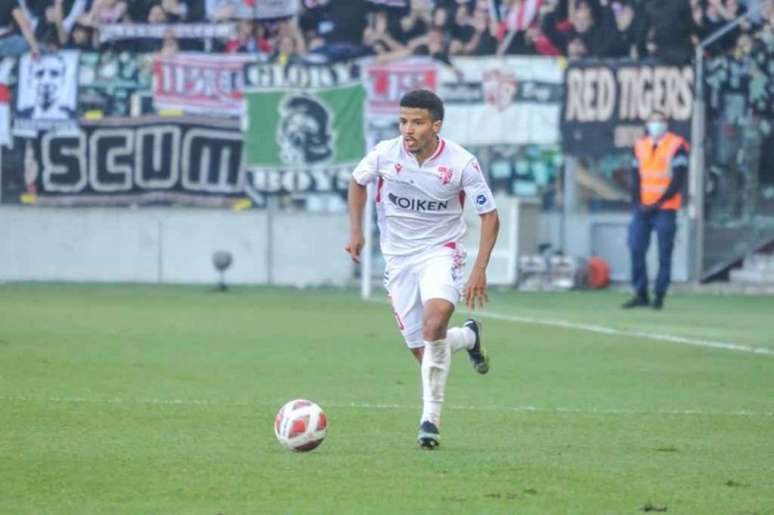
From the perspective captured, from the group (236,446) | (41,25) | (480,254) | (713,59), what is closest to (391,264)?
(480,254)

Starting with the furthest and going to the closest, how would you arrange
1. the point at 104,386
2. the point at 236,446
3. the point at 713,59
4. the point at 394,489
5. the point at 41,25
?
the point at 41,25 < the point at 713,59 < the point at 104,386 < the point at 236,446 < the point at 394,489

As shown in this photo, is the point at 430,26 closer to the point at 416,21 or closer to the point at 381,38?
the point at 416,21

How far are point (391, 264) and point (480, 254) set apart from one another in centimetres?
69

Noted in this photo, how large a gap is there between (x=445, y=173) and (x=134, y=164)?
1923 centimetres

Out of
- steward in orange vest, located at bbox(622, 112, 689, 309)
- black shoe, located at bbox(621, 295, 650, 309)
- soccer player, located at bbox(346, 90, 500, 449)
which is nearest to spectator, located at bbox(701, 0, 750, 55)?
steward in orange vest, located at bbox(622, 112, 689, 309)

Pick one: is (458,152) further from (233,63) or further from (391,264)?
(233,63)

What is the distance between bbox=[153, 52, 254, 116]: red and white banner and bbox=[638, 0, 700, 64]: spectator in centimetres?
570

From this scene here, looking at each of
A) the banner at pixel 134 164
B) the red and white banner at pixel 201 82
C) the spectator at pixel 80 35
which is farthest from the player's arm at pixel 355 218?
the spectator at pixel 80 35

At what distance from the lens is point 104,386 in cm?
1369

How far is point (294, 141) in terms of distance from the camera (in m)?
29.1

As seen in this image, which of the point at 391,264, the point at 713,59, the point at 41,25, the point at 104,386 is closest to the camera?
the point at 391,264

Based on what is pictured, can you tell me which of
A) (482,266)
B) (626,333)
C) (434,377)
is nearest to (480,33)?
(626,333)

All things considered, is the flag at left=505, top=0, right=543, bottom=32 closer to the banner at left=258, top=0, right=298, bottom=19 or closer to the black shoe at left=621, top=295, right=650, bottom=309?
the banner at left=258, top=0, right=298, bottom=19

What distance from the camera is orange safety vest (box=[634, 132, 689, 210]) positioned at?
23.0 metres
